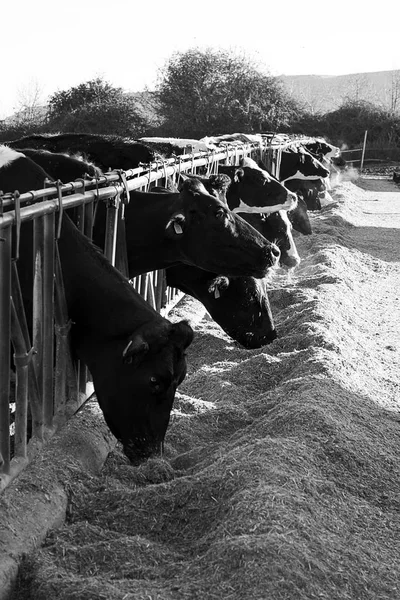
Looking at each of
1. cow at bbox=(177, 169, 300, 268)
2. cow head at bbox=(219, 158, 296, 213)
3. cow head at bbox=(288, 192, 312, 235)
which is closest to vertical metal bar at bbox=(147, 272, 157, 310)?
cow at bbox=(177, 169, 300, 268)

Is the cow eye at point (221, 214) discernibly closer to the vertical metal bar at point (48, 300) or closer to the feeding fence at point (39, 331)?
the feeding fence at point (39, 331)

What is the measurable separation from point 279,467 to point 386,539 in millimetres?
601

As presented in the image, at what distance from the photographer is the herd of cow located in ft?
14.2

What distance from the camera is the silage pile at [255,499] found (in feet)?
10.3

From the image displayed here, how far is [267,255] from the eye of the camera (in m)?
5.93

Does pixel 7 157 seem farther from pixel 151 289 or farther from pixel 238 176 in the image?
pixel 238 176

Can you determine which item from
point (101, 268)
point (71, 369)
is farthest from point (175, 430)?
point (101, 268)

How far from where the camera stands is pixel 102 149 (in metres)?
8.40

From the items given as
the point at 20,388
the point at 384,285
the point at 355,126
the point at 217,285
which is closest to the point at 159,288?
the point at 217,285

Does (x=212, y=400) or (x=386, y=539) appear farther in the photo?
(x=212, y=400)

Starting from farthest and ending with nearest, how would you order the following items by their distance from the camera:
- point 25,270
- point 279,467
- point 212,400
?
point 212,400, point 25,270, point 279,467

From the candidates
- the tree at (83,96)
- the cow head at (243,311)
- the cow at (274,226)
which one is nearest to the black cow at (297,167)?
the cow at (274,226)

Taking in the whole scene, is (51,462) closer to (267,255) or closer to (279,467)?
(279,467)

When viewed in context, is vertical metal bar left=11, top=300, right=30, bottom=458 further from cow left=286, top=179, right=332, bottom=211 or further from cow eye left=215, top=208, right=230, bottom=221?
cow left=286, top=179, right=332, bottom=211
